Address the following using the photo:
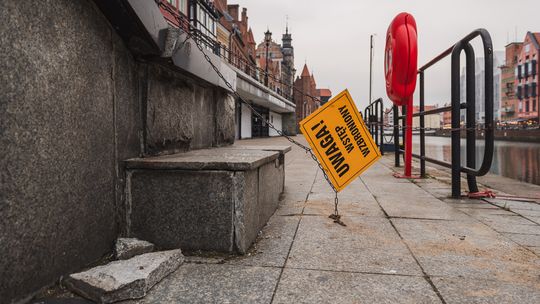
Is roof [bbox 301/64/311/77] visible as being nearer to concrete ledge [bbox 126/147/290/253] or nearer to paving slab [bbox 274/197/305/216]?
paving slab [bbox 274/197/305/216]

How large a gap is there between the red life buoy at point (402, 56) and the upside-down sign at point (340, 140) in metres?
2.68

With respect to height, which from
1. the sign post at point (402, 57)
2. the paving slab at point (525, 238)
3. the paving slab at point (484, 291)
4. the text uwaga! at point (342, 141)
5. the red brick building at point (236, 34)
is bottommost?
the paving slab at point (484, 291)

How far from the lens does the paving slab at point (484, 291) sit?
68.4 inches

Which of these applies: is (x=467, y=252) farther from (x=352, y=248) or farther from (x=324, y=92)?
(x=324, y=92)

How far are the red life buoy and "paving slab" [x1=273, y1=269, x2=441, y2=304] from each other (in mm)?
4081

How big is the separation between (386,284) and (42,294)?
1.65 m

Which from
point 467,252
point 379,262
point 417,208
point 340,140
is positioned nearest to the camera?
point 379,262

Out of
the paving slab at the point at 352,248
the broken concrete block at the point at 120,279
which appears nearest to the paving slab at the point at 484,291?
the paving slab at the point at 352,248

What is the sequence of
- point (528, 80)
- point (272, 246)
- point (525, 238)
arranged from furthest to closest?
point (528, 80) < point (525, 238) < point (272, 246)

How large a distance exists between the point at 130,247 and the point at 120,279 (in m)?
0.45

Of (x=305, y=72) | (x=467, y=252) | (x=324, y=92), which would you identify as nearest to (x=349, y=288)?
(x=467, y=252)

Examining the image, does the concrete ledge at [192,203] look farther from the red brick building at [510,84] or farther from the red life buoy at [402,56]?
the red brick building at [510,84]

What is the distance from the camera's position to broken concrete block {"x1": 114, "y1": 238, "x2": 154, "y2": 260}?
7.13 feet

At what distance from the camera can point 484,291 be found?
1.83m
